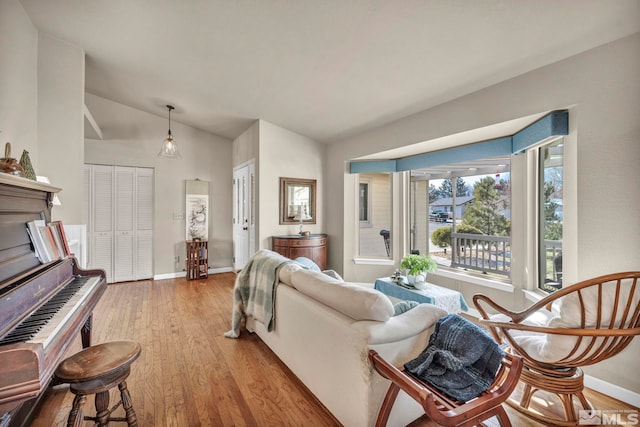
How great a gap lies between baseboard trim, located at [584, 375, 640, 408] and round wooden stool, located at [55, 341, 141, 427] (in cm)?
300

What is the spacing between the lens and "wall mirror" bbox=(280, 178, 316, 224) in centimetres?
465

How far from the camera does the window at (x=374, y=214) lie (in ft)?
14.9

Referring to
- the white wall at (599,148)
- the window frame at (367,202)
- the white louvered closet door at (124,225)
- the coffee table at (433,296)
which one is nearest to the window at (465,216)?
the window frame at (367,202)

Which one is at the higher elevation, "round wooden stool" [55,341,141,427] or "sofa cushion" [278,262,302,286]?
"sofa cushion" [278,262,302,286]

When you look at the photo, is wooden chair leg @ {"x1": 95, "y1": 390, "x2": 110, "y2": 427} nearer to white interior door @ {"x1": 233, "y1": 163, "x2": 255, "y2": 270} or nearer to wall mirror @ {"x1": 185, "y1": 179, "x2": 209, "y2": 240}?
white interior door @ {"x1": 233, "y1": 163, "x2": 255, "y2": 270}

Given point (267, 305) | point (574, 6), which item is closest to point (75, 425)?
point (267, 305)

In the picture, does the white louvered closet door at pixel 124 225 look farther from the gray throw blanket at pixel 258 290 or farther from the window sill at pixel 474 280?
the window sill at pixel 474 280

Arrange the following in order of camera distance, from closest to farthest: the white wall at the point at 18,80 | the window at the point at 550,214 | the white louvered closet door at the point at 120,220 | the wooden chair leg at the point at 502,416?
the wooden chair leg at the point at 502,416 < the white wall at the point at 18,80 < the window at the point at 550,214 < the white louvered closet door at the point at 120,220

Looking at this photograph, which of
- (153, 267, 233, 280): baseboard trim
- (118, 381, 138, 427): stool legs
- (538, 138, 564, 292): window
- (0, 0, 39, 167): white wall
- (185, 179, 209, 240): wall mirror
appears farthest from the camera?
(185, 179, 209, 240): wall mirror

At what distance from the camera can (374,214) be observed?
15.3ft

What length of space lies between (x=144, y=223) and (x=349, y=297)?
15.9ft

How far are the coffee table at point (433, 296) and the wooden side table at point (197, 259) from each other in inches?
141

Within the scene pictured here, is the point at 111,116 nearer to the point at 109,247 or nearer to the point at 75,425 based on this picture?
the point at 109,247

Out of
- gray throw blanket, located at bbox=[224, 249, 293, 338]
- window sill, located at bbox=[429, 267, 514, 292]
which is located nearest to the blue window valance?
window sill, located at bbox=[429, 267, 514, 292]
